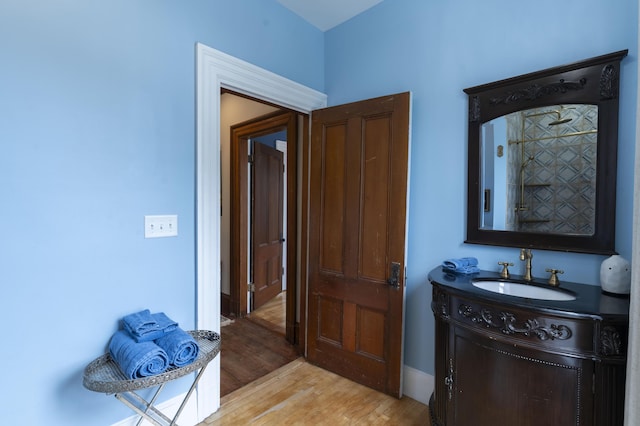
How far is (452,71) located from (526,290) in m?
1.42

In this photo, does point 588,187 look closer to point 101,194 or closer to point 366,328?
point 366,328

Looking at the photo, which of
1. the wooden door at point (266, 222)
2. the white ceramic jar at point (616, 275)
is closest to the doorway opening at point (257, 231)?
the wooden door at point (266, 222)

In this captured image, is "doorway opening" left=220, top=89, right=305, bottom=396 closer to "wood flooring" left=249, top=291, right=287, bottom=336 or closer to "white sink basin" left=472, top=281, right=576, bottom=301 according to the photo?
"wood flooring" left=249, top=291, right=287, bottom=336

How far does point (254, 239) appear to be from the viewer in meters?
3.84

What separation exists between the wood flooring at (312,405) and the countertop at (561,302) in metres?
1.00

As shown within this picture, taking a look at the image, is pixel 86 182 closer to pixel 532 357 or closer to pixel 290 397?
pixel 290 397

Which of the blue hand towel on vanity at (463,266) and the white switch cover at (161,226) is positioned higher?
the white switch cover at (161,226)

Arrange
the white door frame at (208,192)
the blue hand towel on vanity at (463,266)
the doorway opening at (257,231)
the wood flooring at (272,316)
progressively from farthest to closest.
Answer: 1. the wood flooring at (272,316)
2. the doorway opening at (257,231)
3. the white door frame at (208,192)
4. the blue hand towel on vanity at (463,266)

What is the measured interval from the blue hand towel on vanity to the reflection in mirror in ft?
0.79

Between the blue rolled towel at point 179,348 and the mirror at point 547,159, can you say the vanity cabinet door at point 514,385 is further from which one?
the blue rolled towel at point 179,348

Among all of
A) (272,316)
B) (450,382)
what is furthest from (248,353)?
(450,382)

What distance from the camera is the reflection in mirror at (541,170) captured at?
5.26ft

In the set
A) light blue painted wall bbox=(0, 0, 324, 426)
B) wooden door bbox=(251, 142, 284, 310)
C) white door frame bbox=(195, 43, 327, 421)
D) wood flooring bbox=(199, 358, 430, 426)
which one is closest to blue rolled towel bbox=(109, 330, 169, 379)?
light blue painted wall bbox=(0, 0, 324, 426)

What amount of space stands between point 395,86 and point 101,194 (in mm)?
2020
